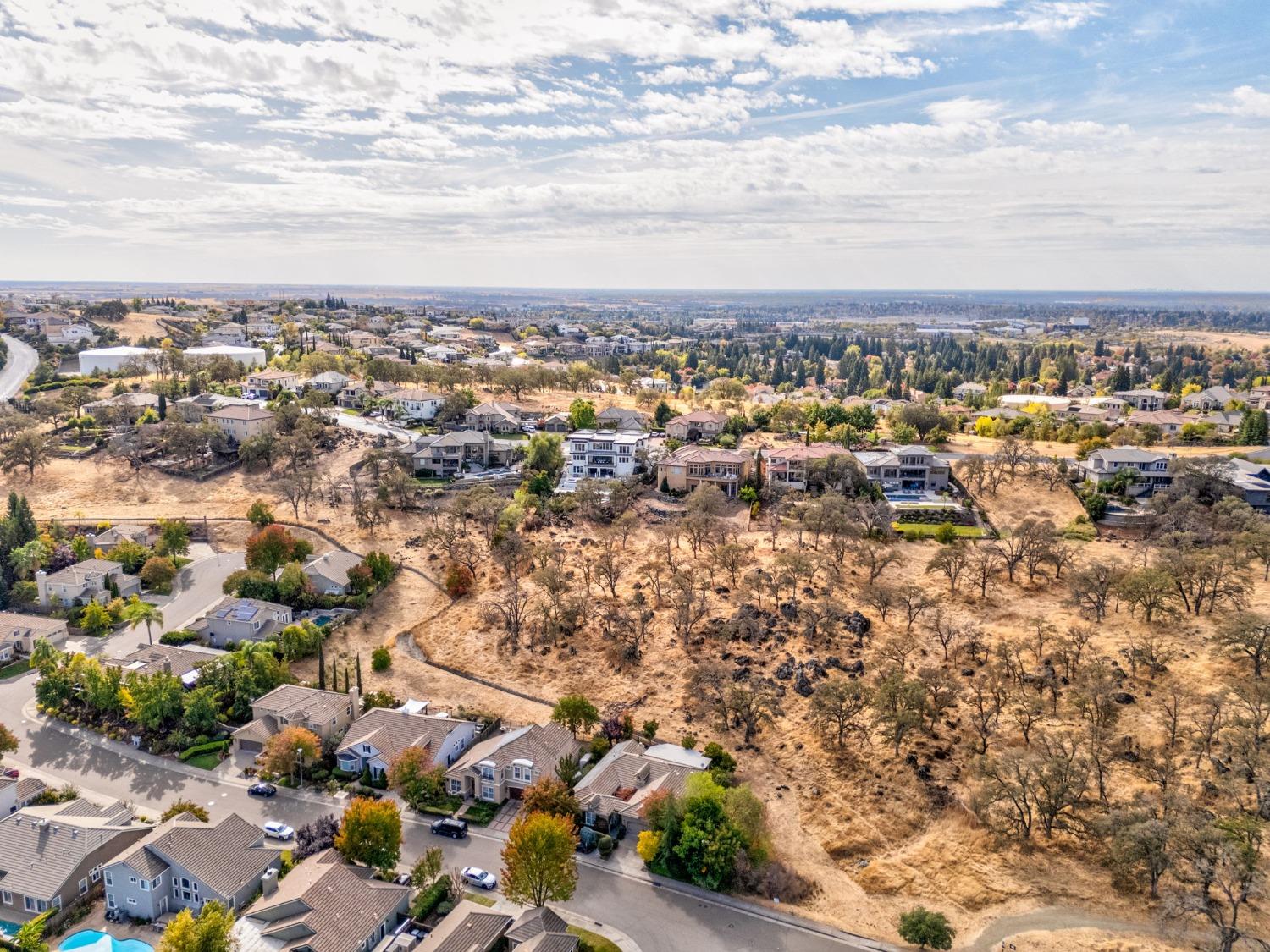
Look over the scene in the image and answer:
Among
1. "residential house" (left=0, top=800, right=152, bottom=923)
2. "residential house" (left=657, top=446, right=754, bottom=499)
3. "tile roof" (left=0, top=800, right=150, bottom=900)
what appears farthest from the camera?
"residential house" (left=657, top=446, right=754, bottom=499)

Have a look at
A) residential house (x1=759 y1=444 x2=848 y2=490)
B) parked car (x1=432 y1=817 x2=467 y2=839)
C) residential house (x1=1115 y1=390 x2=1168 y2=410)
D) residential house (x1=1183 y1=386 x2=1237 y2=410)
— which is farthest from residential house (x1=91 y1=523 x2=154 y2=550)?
residential house (x1=1183 y1=386 x2=1237 y2=410)

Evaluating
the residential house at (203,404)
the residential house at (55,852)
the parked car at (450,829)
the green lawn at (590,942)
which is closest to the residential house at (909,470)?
the parked car at (450,829)

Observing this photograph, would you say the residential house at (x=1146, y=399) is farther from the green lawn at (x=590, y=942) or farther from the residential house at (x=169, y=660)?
the residential house at (x=169, y=660)

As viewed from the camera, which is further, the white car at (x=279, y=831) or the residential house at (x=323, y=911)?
the white car at (x=279, y=831)

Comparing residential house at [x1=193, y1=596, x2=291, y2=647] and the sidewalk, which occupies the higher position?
residential house at [x1=193, y1=596, x2=291, y2=647]

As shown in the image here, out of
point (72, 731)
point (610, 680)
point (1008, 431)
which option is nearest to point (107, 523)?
point (72, 731)

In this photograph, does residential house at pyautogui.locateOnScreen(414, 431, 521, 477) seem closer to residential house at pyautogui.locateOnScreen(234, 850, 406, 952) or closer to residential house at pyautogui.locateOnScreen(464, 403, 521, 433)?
residential house at pyautogui.locateOnScreen(464, 403, 521, 433)

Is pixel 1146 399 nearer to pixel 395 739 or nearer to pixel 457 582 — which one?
pixel 457 582
